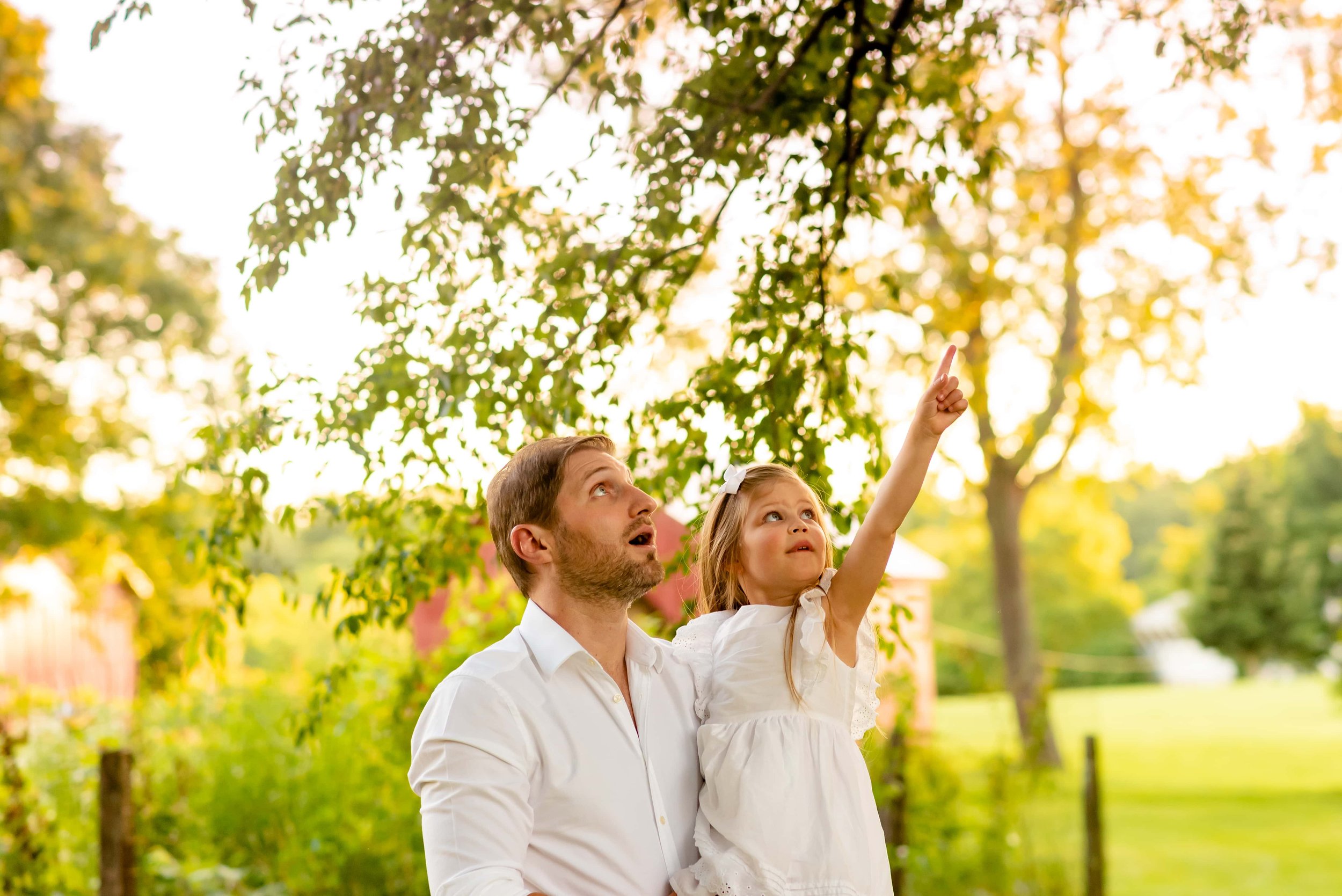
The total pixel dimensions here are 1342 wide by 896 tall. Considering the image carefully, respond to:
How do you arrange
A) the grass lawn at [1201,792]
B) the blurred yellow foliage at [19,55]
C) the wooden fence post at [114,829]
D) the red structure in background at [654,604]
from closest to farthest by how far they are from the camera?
1. the wooden fence post at [114,829]
2. the red structure in background at [654,604]
3. the blurred yellow foliage at [19,55]
4. the grass lawn at [1201,792]

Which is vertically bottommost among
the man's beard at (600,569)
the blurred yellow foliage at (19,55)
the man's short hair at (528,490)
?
the man's beard at (600,569)

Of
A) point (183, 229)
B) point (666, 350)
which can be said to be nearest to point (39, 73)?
point (183, 229)

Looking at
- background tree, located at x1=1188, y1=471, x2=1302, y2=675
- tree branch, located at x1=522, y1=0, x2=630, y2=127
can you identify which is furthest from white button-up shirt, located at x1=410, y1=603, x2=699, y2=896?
background tree, located at x1=1188, y1=471, x2=1302, y2=675

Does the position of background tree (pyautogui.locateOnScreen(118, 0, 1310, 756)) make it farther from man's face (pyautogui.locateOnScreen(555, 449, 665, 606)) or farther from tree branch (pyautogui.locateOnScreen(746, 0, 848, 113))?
man's face (pyautogui.locateOnScreen(555, 449, 665, 606))

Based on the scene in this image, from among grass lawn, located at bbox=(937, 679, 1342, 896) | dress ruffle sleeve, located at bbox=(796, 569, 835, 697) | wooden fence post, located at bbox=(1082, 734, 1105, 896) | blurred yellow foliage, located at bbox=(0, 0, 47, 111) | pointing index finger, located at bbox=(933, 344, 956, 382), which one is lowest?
grass lawn, located at bbox=(937, 679, 1342, 896)

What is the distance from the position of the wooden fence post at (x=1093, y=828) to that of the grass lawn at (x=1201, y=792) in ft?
0.54

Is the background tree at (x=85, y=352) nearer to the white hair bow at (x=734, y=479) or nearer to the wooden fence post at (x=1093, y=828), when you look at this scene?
the wooden fence post at (x=1093, y=828)

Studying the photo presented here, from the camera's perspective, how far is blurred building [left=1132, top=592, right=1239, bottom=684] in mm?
50531

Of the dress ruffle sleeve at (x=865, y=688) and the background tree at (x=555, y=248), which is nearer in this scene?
the dress ruffle sleeve at (x=865, y=688)

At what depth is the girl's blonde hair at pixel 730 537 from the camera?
2.46m

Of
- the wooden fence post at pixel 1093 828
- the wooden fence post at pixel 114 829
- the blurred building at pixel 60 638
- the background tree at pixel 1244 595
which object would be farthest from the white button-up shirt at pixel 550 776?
the background tree at pixel 1244 595

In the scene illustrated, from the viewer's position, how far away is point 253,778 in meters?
5.22

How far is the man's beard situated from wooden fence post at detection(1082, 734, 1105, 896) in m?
5.12

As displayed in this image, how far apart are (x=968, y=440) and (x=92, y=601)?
930cm
